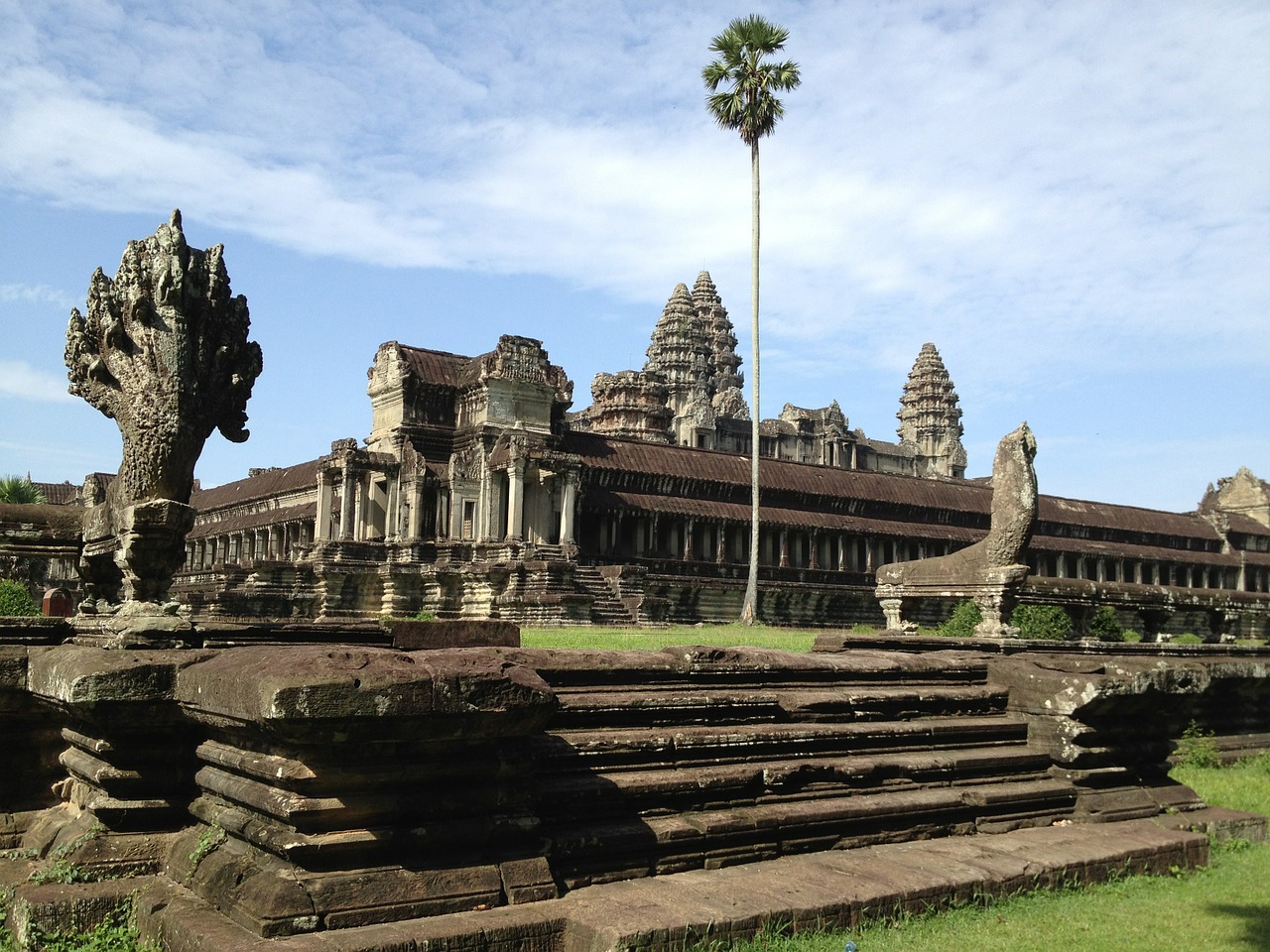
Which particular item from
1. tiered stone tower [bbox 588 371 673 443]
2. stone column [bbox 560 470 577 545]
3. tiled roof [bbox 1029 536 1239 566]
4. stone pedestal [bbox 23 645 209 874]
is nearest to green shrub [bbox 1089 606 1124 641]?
stone pedestal [bbox 23 645 209 874]

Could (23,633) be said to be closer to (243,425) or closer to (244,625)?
(244,625)

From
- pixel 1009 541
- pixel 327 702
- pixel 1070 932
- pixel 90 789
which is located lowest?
pixel 1070 932

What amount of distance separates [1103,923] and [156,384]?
576 centimetres

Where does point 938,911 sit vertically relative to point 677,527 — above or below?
below

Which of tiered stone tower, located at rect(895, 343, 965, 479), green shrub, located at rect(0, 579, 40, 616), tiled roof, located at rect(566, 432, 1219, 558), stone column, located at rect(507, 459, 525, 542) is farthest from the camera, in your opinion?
tiered stone tower, located at rect(895, 343, 965, 479)

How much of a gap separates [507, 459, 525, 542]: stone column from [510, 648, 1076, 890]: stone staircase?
31916 mm

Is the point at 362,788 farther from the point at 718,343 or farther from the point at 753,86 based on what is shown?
the point at 718,343

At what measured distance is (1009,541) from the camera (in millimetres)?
13109

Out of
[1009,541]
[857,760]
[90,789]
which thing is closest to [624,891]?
[857,760]

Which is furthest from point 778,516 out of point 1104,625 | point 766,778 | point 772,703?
point 766,778

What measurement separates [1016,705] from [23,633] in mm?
6631

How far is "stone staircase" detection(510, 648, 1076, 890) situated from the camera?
5613mm

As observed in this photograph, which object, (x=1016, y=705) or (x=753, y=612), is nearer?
(x=1016, y=705)

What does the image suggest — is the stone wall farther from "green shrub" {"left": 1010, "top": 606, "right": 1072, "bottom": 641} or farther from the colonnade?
the colonnade
